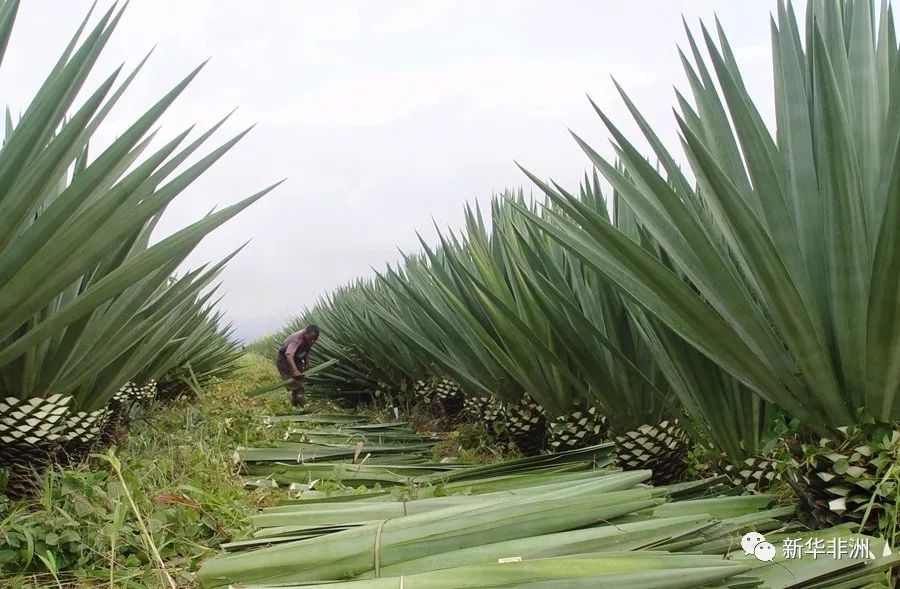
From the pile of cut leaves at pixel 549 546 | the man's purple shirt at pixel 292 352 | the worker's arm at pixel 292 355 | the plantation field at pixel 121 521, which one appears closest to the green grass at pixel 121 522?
the plantation field at pixel 121 521

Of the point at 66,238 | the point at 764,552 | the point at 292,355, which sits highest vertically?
the point at 66,238

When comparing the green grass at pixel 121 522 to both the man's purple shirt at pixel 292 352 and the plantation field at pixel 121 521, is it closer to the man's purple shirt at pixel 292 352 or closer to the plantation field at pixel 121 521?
the plantation field at pixel 121 521

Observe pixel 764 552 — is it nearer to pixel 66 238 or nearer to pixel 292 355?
pixel 66 238

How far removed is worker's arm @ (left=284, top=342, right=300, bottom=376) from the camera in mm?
5824

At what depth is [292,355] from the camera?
6.07 metres

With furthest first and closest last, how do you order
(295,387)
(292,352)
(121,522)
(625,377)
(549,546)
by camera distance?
1. (292,352)
2. (295,387)
3. (625,377)
4. (121,522)
5. (549,546)

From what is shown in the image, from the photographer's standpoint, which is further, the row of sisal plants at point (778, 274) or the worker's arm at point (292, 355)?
the worker's arm at point (292, 355)

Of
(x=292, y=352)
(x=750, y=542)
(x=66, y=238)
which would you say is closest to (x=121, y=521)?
(x=66, y=238)

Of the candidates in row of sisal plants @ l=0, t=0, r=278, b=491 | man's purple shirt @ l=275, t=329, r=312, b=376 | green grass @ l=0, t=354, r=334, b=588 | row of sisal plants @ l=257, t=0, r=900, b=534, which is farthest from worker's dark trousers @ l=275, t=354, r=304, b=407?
row of sisal plants @ l=257, t=0, r=900, b=534

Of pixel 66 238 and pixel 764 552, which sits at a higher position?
pixel 66 238

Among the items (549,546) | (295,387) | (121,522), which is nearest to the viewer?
(549,546)

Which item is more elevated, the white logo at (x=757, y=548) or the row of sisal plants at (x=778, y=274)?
the row of sisal plants at (x=778, y=274)

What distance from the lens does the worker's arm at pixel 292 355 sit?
5.82 m

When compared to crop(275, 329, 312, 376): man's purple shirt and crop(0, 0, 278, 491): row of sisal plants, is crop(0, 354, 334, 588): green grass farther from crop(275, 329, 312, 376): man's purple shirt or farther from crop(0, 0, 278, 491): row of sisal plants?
crop(275, 329, 312, 376): man's purple shirt
